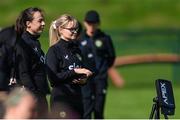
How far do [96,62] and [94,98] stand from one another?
2.20 ft

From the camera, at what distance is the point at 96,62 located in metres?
14.1

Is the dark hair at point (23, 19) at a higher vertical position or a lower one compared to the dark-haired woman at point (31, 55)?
higher

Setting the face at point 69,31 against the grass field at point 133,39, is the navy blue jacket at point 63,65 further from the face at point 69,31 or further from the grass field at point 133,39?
the grass field at point 133,39

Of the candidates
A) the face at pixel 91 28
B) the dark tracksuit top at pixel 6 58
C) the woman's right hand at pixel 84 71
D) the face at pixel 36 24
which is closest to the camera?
the dark tracksuit top at pixel 6 58

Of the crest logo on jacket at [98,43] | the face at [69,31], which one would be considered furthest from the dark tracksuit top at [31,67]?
the crest logo on jacket at [98,43]

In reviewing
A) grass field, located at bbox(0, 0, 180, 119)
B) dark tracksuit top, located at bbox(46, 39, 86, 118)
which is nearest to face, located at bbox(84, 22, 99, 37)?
grass field, located at bbox(0, 0, 180, 119)

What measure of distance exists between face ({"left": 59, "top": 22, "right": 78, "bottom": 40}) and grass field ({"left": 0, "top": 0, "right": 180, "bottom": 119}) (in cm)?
421

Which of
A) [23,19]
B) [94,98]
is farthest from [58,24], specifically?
[94,98]

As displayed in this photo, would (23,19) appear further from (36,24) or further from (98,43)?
(98,43)

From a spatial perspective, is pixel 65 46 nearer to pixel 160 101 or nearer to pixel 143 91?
pixel 160 101

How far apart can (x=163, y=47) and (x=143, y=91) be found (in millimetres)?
3478

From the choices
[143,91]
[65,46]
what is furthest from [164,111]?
[143,91]

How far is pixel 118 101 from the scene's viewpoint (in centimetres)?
1844

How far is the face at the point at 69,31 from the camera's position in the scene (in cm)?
932
